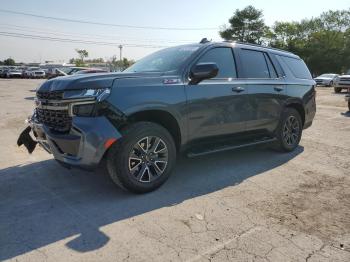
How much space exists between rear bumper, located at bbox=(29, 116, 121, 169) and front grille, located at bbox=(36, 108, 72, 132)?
0.30 feet

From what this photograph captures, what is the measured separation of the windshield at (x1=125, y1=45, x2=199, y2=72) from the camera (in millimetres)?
4785

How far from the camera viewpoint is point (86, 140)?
3.78 metres

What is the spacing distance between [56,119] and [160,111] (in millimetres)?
1218

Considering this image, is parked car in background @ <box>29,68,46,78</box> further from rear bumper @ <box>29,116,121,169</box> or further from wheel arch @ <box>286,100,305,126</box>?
rear bumper @ <box>29,116,121,169</box>

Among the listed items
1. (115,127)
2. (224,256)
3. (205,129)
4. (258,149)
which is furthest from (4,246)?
(258,149)

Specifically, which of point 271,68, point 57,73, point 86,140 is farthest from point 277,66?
point 57,73

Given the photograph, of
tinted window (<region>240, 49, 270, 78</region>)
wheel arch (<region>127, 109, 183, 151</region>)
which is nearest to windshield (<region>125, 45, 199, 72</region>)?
wheel arch (<region>127, 109, 183, 151</region>)

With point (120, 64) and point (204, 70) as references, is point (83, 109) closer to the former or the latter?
point (204, 70)

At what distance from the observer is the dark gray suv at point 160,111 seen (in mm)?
3883

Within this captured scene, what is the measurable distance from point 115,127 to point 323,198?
2628 millimetres

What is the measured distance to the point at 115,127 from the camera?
12.9 ft

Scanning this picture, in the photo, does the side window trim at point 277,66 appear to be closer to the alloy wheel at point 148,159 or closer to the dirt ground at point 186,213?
the dirt ground at point 186,213

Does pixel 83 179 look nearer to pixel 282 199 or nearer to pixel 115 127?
pixel 115 127

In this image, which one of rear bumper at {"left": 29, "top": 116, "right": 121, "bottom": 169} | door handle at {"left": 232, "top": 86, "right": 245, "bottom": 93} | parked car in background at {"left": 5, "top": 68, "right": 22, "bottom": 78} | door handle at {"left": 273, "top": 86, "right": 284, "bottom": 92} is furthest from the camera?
parked car in background at {"left": 5, "top": 68, "right": 22, "bottom": 78}
